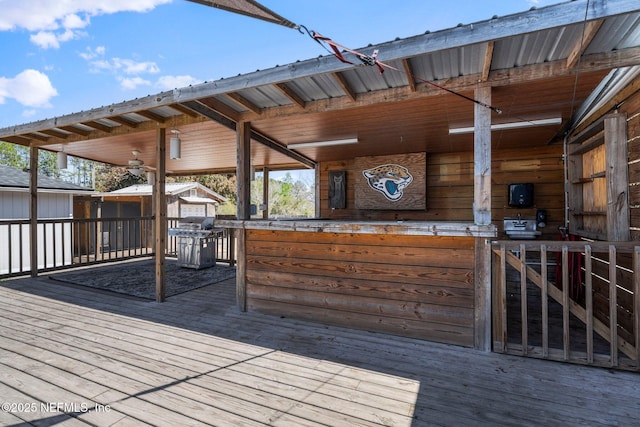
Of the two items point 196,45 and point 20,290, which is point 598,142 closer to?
point 196,45

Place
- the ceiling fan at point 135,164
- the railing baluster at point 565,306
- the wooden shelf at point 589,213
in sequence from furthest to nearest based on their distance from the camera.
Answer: the ceiling fan at point 135,164 → the wooden shelf at point 589,213 → the railing baluster at point 565,306

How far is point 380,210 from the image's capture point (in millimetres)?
5551

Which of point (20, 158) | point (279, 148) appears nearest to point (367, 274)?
point (279, 148)

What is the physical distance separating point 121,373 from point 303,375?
4.21 feet

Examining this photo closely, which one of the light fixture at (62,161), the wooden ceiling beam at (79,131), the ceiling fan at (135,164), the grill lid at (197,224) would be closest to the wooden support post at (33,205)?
the light fixture at (62,161)

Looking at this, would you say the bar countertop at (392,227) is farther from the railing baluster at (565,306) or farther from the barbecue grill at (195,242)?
the barbecue grill at (195,242)

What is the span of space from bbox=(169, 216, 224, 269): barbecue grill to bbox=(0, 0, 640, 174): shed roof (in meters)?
1.74

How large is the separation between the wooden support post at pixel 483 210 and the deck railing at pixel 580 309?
0.26 feet

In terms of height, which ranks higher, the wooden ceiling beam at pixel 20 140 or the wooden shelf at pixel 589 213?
the wooden ceiling beam at pixel 20 140

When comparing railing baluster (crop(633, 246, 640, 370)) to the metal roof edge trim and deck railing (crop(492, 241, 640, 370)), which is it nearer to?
deck railing (crop(492, 241, 640, 370))

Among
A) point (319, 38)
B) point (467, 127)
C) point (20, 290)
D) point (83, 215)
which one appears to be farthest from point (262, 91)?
point (83, 215)

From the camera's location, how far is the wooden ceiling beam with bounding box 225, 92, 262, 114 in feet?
10.3

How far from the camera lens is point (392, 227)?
110 inches

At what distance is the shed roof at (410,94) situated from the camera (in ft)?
6.61
